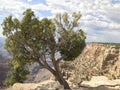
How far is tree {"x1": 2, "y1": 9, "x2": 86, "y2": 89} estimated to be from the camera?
1393 inches

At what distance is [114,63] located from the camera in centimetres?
8462

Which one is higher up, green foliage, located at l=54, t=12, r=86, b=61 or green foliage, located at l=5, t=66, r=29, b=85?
green foliage, located at l=54, t=12, r=86, b=61

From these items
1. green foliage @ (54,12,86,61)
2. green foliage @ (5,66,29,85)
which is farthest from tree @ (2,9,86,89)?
green foliage @ (5,66,29,85)

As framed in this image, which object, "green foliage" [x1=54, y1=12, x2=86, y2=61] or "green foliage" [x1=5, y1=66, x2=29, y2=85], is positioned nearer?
"green foliage" [x1=54, y1=12, x2=86, y2=61]

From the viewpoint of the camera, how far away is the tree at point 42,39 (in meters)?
35.4

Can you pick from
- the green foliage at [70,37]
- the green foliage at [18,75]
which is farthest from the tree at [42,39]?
the green foliage at [18,75]

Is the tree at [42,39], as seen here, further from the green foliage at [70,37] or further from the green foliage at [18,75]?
the green foliage at [18,75]

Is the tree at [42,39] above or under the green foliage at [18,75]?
above

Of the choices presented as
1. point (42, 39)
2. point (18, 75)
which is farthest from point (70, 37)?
point (18, 75)

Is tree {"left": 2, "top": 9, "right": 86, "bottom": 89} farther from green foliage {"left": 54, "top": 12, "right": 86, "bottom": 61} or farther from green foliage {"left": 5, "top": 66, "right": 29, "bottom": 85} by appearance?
Result: green foliage {"left": 5, "top": 66, "right": 29, "bottom": 85}

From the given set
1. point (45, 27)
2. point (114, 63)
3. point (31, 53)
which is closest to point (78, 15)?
point (45, 27)

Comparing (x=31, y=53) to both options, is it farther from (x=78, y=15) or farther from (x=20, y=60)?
(x=78, y=15)

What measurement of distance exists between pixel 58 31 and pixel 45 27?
1.69m

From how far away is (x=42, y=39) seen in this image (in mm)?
36375
